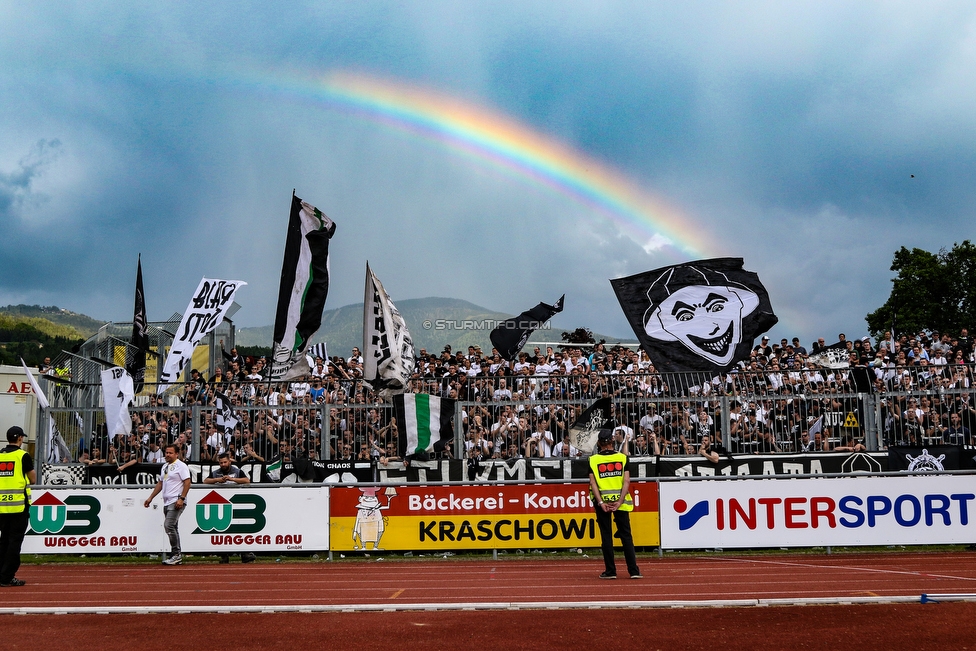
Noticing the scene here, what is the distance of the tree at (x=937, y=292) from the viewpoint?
53.2 meters

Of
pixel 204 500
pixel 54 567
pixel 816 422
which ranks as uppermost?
pixel 816 422

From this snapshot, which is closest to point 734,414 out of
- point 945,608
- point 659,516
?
point 659,516

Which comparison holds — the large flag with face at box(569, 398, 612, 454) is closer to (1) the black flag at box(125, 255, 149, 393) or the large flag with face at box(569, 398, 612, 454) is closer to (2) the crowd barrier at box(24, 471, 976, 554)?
(2) the crowd barrier at box(24, 471, 976, 554)

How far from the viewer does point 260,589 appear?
1188cm

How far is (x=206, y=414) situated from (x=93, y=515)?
3.28m

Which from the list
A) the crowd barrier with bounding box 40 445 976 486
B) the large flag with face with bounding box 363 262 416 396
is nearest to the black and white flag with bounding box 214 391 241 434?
the crowd barrier with bounding box 40 445 976 486

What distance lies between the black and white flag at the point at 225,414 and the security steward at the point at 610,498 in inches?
361

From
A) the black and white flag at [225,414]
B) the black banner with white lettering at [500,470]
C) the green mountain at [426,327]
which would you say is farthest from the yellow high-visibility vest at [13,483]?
the green mountain at [426,327]

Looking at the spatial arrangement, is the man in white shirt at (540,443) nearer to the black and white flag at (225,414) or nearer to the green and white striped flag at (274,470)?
the green and white striped flag at (274,470)

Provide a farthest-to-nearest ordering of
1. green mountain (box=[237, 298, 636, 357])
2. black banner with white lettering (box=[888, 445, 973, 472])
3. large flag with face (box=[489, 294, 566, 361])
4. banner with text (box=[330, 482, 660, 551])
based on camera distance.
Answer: green mountain (box=[237, 298, 636, 357]), large flag with face (box=[489, 294, 566, 361]), black banner with white lettering (box=[888, 445, 973, 472]), banner with text (box=[330, 482, 660, 551])

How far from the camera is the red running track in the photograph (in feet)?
34.0

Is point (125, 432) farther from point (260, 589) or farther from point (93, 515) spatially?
point (260, 589)

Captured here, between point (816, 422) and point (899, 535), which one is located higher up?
point (816, 422)

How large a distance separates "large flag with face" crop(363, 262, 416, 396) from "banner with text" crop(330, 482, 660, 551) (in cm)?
206
